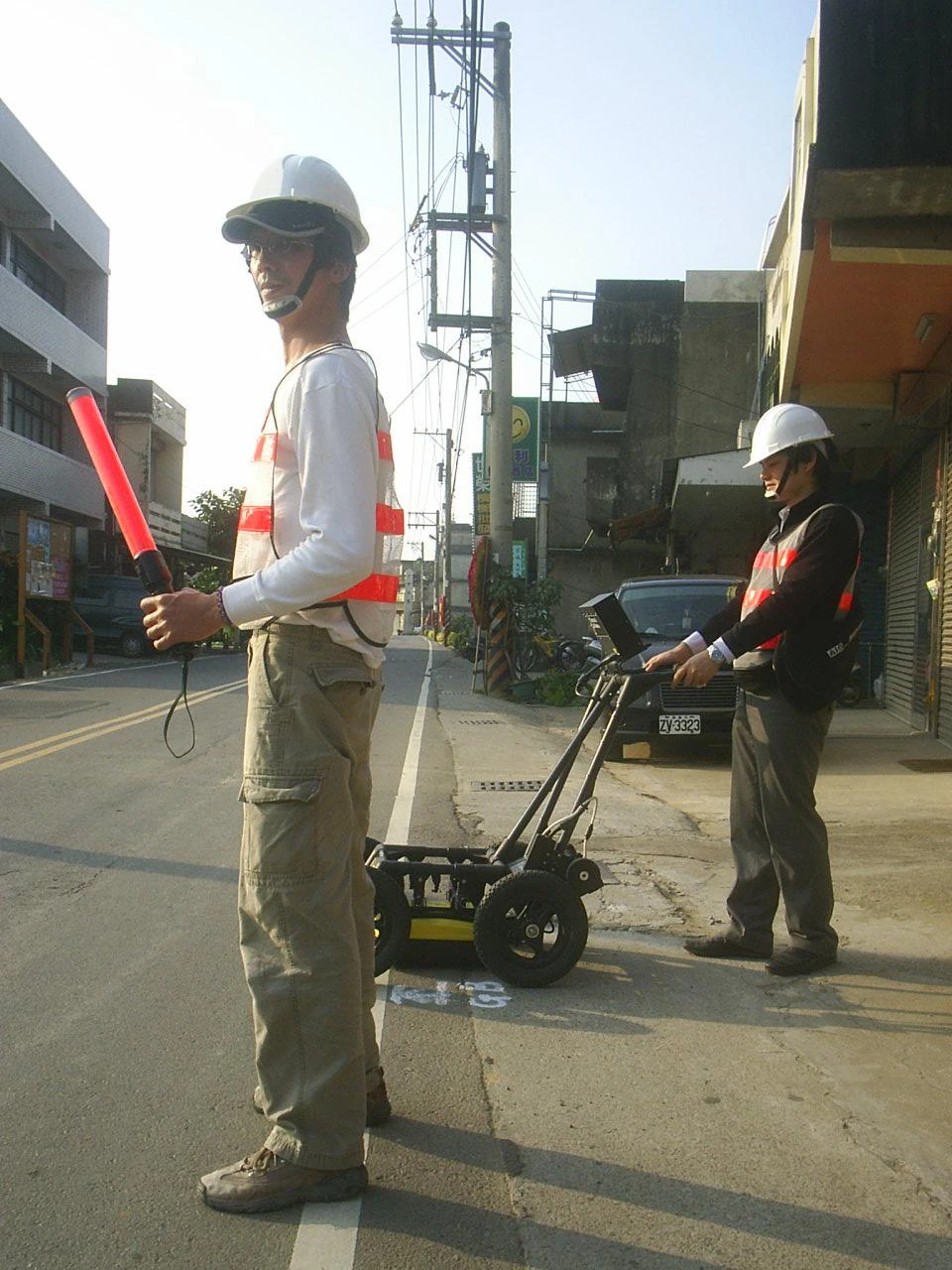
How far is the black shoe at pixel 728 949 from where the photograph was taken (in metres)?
4.70

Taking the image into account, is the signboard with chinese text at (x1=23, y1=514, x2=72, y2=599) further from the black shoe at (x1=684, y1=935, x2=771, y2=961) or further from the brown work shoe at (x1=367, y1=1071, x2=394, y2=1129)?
the brown work shoe at (x1=367, y1=1071, x2=394, y2=1129)

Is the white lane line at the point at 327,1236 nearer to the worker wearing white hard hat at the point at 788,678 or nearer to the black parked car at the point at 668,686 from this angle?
the worker wearing white hard hat at the point at 788,678

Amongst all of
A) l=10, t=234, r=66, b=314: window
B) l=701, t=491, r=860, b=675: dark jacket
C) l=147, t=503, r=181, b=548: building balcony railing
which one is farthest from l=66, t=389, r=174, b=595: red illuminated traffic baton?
l=147, t=503, r=181, b=548: building balcony railing

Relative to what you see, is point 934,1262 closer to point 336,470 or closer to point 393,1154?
point 393,1154

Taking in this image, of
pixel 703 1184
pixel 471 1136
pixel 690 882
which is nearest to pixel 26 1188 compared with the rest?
pixel 471 1136

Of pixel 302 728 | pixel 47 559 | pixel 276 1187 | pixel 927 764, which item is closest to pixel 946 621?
pixel 927 764

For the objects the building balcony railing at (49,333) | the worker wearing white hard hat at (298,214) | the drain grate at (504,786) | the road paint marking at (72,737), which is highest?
the building balcony railing at (49,333)

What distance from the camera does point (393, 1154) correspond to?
9.72 feet

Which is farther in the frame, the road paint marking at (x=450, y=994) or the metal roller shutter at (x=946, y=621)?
the metal roller shutter at (x=946, y=621)

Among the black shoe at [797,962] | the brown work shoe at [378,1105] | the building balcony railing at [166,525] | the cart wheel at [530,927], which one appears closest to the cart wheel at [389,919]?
the cart wheel at [530,927]

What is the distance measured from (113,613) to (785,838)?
27.4 meters

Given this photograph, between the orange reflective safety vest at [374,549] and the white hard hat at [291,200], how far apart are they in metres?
0.43

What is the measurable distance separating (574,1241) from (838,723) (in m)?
12.8

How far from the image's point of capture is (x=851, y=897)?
5723 mm
